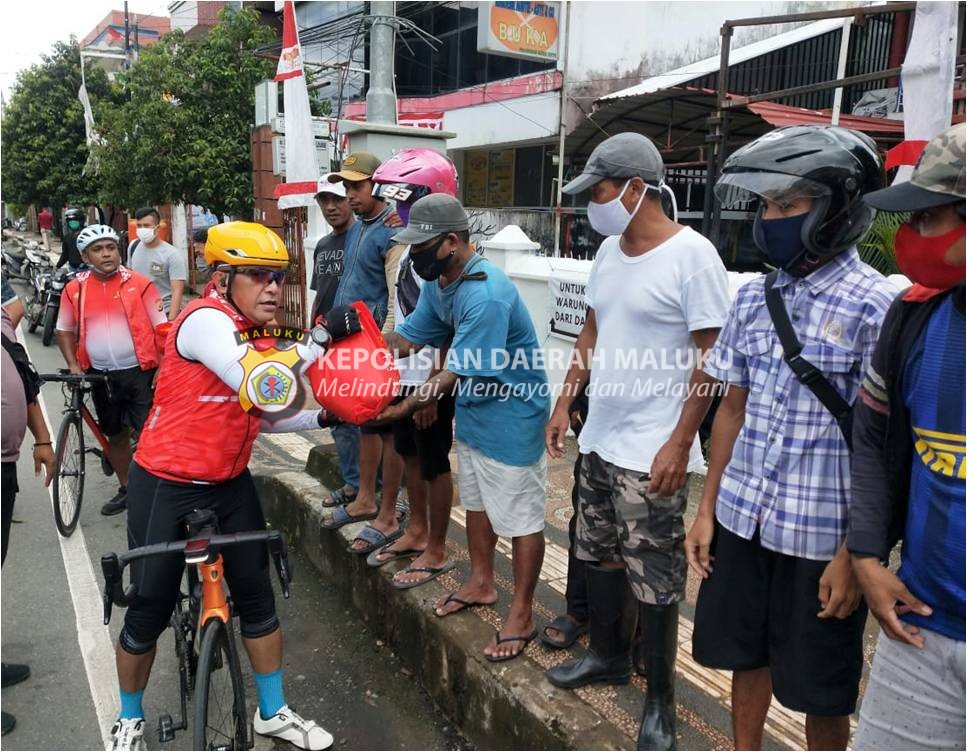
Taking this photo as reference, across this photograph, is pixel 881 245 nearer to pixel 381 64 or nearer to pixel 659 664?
pixel 659 664

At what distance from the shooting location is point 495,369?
269 centimetres

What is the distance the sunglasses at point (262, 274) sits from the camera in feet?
7.93

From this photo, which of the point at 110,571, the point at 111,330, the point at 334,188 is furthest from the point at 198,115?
the point at 110,571

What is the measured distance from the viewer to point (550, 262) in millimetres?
6004

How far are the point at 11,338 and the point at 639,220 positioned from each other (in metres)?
2.70

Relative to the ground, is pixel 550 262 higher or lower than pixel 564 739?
higher

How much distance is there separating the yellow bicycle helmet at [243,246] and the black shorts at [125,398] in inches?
107

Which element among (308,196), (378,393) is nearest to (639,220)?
(378,393)

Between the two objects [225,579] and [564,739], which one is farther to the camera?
[225,579]

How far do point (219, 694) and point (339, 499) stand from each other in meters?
1.70

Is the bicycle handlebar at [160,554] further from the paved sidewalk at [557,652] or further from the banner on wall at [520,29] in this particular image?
the banner on wall at [520,29]

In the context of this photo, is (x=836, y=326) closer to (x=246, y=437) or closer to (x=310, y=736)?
(x=246, y=437)

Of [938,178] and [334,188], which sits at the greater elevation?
[334,188]

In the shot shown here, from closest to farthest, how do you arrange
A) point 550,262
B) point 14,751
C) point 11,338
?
point 14,751
point 11,338
point 550,262
